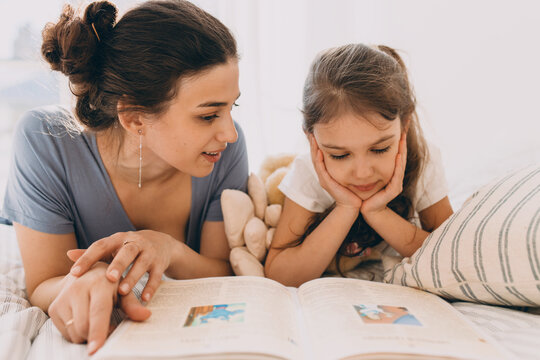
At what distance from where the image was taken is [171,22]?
3.17ft

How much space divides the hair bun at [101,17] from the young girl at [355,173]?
0.48 meters

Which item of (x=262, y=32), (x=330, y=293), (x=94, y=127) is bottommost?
(x=330, y=293)

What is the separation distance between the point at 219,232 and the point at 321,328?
59 centimetres

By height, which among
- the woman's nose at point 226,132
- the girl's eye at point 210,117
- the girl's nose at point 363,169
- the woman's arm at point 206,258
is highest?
the girl's eye at point 210,117

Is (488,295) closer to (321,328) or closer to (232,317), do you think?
(321,328)

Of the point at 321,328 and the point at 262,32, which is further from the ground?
the point at 262,32

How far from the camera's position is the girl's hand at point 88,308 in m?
0.73

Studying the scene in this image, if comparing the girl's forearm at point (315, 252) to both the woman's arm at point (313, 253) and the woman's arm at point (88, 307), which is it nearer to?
the woman's arm at point (313, 253)

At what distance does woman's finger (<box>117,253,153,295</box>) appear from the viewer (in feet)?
2.64

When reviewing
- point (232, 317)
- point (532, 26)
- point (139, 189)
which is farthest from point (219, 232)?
point (532, 26)

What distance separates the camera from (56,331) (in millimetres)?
803

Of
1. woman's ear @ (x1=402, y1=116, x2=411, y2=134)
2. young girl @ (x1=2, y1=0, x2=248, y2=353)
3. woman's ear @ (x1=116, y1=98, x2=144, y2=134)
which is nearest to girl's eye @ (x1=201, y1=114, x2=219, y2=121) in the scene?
young girl @ (x1=2, y1=0, x2=248, y2=353)

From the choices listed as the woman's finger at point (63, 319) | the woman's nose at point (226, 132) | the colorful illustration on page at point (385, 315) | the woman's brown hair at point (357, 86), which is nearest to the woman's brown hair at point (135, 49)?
the woman's nose at point (226, 132)

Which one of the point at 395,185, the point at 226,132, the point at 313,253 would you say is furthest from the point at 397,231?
the point at 226,132
